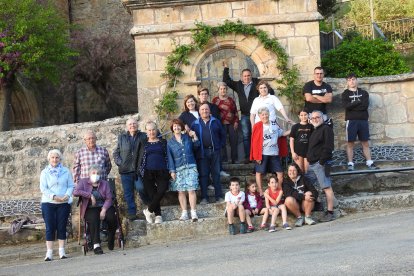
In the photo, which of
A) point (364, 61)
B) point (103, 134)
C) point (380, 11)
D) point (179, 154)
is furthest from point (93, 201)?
point (380, 11)

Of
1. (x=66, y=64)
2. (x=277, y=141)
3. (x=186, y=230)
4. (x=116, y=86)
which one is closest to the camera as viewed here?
(x=186, y=230)

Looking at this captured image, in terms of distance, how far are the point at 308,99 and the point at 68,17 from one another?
15.9 meters

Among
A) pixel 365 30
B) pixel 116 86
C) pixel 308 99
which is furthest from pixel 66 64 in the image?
pixel 308 99

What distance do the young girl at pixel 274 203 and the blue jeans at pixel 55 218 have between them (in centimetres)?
294

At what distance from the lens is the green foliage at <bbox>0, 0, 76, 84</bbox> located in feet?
61.9

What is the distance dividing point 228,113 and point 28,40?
8.70m

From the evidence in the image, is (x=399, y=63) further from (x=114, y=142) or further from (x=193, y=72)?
(x=114, y=142)

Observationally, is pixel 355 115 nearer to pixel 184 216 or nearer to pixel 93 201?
pixel 184 216

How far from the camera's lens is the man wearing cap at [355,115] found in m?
12.4

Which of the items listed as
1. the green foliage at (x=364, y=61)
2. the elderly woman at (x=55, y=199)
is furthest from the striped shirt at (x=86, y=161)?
the green foliage at (x=364, y=61)

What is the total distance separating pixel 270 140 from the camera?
451 inches

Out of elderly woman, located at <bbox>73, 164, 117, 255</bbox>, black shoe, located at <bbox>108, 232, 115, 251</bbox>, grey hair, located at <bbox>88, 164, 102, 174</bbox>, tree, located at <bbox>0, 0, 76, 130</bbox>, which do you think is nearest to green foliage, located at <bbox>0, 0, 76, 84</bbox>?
tree, located at <bbox>0, 0, 76, 130</bbox>

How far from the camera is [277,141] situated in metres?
11.7

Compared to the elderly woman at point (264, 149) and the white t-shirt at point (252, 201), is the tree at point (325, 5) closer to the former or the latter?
the elderly woman at point (264, 149)
